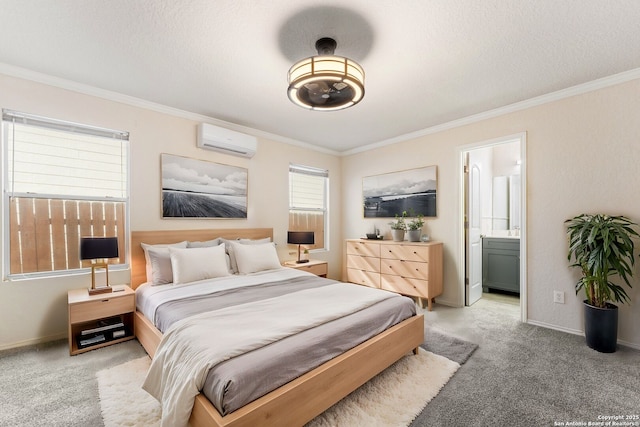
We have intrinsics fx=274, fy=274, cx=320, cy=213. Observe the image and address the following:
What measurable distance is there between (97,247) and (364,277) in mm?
3446

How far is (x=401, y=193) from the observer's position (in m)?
4.50

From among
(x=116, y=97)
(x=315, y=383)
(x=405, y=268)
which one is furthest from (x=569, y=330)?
(x=116, y=97)

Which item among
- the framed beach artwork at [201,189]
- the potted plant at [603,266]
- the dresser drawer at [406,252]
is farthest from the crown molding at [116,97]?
the potted plant at [603,266]

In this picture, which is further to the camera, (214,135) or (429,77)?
(214,135)

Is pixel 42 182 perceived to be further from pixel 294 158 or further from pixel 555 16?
pixel 555 16

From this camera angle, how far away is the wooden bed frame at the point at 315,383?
1.29 metres

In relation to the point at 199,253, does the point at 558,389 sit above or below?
below

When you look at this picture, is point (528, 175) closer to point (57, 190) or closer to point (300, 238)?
point (300, 238)

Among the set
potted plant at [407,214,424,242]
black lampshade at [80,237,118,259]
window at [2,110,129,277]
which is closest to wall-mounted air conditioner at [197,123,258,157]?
window at [2,110,129,277]

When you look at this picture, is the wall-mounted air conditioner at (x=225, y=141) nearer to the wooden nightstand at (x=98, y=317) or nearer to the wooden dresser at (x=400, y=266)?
the wooden nightstand at (x=98, y=317)

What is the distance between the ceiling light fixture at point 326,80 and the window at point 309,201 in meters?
2.48

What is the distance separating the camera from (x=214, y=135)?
3.58 metres

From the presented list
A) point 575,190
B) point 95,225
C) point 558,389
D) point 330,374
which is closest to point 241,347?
point 330,374

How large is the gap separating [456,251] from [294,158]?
2930mm
